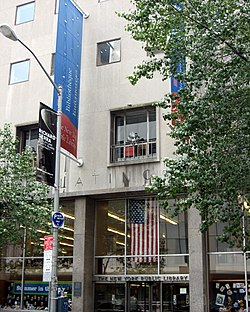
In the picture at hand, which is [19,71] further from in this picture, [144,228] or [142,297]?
[142,297]

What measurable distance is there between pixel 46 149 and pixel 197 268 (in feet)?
25.7

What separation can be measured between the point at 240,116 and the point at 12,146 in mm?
9665

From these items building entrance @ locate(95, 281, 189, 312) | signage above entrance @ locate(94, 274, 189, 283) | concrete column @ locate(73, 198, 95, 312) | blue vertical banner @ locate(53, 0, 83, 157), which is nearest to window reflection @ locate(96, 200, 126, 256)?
concrete column @ locate(73, 198, 95, 312)

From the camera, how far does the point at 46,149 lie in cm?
1489

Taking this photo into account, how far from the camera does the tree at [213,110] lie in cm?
1274

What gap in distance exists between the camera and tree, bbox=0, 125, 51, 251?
56.7ft

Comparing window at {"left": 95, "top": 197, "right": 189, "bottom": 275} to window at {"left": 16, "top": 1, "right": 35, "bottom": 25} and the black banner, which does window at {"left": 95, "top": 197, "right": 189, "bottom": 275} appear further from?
window at {"left": 16, "top": 1, "right": 35, "bottom": 25}

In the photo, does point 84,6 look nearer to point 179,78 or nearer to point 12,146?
point 12,146

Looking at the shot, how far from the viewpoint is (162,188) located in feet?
44.4

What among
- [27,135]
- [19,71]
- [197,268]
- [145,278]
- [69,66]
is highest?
[19,71]

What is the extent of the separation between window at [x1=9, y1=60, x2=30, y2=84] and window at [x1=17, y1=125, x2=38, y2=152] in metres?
2.59

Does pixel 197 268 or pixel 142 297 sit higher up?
pixel 197 268

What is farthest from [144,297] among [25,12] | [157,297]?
[25,12]

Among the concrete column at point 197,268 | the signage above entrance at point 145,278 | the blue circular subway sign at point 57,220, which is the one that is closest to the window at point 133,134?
the concrete column at point 197,268
